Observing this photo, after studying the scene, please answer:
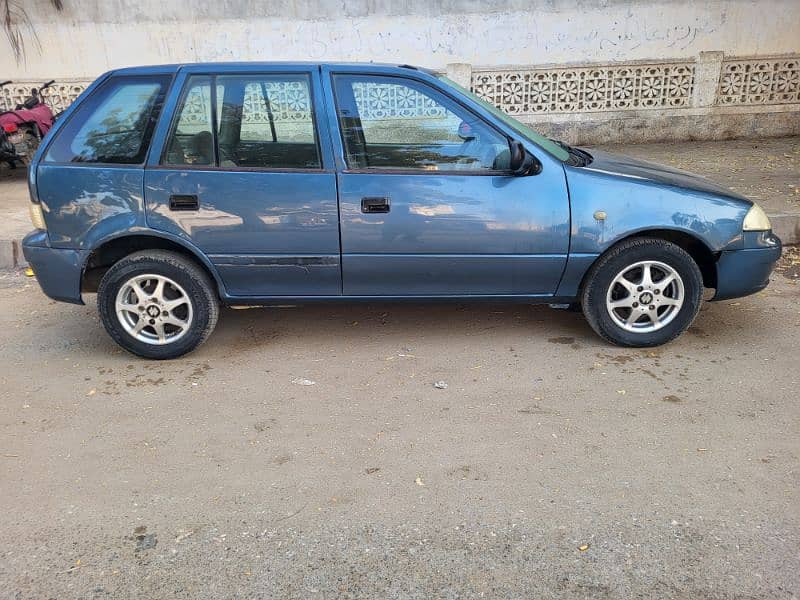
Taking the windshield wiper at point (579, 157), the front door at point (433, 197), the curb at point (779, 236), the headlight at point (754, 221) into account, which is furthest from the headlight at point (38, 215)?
the headlight at point (754, 221)

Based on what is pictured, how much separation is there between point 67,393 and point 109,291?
64 cm

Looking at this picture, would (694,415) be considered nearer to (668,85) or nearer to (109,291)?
(109,291)

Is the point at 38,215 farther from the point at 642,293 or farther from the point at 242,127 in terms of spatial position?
the point at 642,293

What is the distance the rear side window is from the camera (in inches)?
153

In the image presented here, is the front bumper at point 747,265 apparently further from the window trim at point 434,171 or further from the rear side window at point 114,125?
the rear side window at point 114,125

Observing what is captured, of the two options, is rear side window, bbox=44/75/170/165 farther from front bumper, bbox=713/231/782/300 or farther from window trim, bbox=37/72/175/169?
front bumper, bbox=713/231/782/300

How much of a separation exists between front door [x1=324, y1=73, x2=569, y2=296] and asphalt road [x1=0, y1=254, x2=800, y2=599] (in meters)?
0.58

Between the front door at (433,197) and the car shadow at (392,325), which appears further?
the car shadow at (392,325)

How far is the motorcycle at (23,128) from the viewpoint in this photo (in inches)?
354

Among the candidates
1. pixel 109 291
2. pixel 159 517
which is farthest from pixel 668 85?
pixel 159 517

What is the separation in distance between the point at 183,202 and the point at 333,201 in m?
0.88

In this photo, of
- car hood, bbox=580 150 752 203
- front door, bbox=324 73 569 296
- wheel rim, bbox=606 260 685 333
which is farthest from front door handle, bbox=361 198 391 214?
wheel rim, bbox=606 260 685 333

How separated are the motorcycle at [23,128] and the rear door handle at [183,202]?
6514 mm

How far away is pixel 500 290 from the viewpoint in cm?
409
